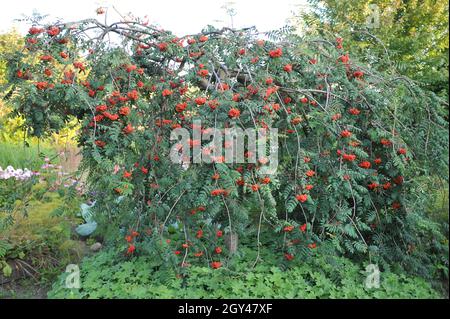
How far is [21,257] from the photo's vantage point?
3893 mm

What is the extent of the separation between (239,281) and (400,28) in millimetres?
5005

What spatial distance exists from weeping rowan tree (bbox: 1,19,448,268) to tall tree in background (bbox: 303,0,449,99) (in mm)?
1957

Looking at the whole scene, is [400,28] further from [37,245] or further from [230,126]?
[37,245]

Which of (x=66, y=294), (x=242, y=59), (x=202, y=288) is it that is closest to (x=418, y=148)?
(x=242, y=59)

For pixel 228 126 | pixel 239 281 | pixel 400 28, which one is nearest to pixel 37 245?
pixel 239 281

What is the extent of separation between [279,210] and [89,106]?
212 cm

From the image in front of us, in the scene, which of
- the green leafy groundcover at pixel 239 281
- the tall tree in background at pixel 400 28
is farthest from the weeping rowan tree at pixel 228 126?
the tall tree in background at pixel 400 28

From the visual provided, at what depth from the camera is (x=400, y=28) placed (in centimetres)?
673

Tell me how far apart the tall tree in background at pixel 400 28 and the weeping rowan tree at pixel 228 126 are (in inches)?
77.1

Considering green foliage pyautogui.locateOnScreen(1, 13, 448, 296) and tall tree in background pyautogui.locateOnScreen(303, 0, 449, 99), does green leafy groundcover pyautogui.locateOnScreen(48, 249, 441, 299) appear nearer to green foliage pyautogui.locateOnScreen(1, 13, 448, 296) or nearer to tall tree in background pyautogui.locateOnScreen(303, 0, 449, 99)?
green foliage pyautogui.locateOnScreen(1, 13, 448, 296)

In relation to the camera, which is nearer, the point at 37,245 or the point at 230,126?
the point at 230,126

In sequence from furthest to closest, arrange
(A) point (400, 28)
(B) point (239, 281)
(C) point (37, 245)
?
(A) point (400, 28) → (C) point (37, 245) → (B) point (239, 281)

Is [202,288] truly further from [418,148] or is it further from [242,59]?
[418,148]

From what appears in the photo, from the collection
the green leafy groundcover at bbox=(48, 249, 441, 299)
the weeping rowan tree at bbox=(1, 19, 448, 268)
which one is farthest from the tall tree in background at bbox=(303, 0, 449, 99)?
the green leafy groundcover at bbox=(48, 249, 441, 299)
